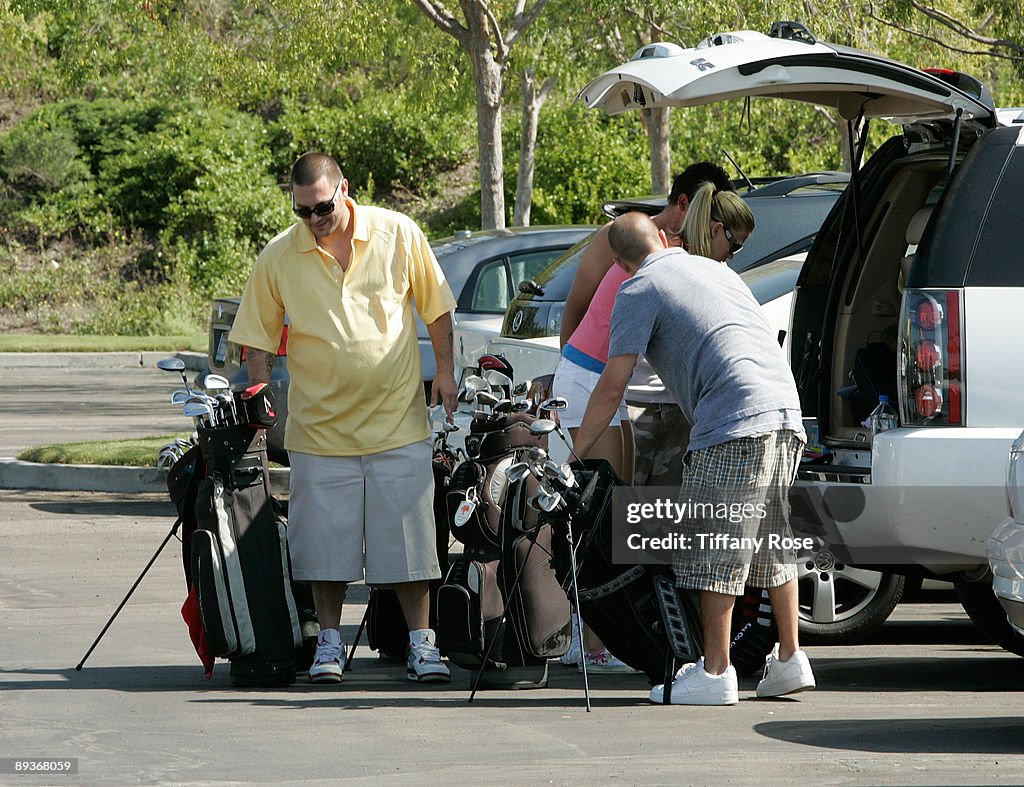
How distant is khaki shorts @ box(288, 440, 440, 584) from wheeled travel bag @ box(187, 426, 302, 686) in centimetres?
12

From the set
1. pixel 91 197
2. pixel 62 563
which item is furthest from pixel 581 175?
pixel 62 563

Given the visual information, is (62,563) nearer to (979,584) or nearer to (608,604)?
(608,604)

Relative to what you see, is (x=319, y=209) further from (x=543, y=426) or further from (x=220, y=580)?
(x=220, y=580)

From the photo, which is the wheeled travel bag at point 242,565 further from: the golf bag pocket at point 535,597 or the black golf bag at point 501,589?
the golf bag pocket at point 535,597

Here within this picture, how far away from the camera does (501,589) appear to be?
6.06 m

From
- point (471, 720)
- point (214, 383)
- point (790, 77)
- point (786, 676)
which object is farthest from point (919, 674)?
point (214, 383)

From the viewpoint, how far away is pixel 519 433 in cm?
623

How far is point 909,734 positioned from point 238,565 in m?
2.41

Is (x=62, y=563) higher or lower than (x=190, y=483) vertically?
lower

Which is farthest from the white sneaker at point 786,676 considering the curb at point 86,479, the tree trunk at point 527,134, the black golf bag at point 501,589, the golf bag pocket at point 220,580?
the tree trunk at point 527,134

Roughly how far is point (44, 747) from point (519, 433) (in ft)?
6.64

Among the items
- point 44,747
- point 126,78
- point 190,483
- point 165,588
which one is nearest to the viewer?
point 44,747

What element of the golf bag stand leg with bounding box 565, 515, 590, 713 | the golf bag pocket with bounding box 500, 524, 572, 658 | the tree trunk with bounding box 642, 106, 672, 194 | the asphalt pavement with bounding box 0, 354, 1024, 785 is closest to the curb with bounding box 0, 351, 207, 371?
the tree trunk with bounding box 642, 106, 672, 194

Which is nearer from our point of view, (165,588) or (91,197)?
(165,588)
